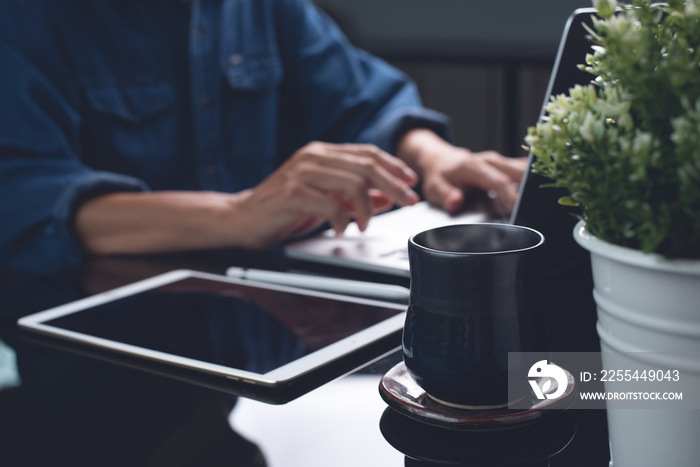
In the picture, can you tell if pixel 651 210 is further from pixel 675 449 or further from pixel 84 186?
pixel 84 186

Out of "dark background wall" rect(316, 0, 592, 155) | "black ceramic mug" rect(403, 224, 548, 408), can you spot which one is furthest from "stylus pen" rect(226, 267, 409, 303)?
"dark background wall" rect(316, 0, 592, 155)

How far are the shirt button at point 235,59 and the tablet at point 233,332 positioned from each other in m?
0.75

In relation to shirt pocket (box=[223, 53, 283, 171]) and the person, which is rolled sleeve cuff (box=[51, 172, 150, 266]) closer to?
the person

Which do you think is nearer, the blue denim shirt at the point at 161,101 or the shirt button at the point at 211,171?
the blue denim shirt at the point at 161,101

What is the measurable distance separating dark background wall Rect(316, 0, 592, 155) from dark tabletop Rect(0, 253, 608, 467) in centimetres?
200

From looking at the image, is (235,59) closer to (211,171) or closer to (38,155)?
(211,171)

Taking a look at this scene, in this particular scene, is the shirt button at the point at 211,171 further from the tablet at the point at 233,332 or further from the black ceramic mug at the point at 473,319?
the black ceramic mug at the point at 473,319

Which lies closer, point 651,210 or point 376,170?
point 651,210

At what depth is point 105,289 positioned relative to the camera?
71cm

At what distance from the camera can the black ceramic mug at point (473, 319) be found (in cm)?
35

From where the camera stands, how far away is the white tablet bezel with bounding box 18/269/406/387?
45 cm

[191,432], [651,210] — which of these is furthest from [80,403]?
[651,210]

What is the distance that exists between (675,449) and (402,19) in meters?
2.48

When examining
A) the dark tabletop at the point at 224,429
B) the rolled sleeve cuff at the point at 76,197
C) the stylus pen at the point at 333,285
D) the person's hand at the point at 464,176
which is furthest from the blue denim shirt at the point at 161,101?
the dark tabletop at the point at 224,429
